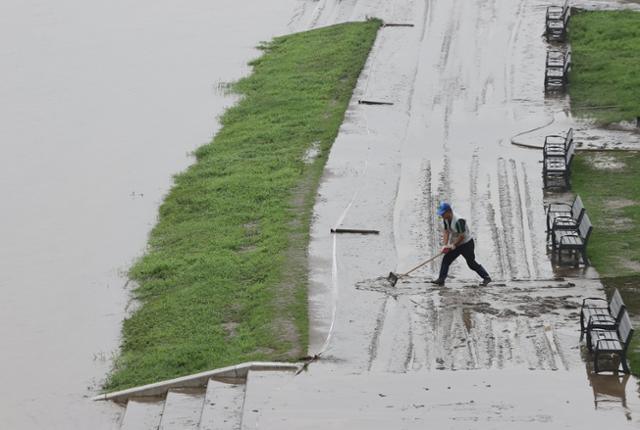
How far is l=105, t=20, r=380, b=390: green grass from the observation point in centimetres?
2112

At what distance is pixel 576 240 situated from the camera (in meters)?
23.1

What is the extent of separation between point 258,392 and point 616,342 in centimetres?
527

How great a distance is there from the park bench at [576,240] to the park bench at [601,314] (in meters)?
1.78

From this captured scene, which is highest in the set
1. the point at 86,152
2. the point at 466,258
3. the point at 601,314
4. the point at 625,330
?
the point at 86,152

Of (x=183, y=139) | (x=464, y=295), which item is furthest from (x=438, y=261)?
(x=183, y=139)

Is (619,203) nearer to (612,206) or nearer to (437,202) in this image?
(612,206)

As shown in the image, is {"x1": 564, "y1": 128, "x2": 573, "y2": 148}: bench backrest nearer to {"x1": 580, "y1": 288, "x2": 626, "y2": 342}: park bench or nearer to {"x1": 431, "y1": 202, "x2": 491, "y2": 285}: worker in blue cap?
{"x1": 431, "y1": 202, "x2": 491, "y2": 285}: worker in blue cap

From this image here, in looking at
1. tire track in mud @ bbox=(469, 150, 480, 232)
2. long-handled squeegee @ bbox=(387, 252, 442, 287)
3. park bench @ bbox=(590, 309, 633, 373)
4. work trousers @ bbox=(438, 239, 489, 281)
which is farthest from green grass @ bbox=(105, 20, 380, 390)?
park bench @ bbox=(590, 309, 633, 373)

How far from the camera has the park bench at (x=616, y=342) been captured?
61.9 feet

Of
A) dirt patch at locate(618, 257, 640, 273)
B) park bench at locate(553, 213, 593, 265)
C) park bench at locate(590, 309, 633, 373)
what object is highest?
park bench at locate(553, 213, 593, 265)

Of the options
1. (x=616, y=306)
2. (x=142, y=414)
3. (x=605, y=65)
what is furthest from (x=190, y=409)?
(x=605, y=65)

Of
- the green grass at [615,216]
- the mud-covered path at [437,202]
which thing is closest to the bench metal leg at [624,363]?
the green grass at [615,216]

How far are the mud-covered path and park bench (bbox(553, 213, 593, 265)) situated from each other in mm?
439

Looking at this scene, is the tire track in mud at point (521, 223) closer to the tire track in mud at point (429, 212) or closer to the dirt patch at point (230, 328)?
the tire track in mud at point (429, 212)
